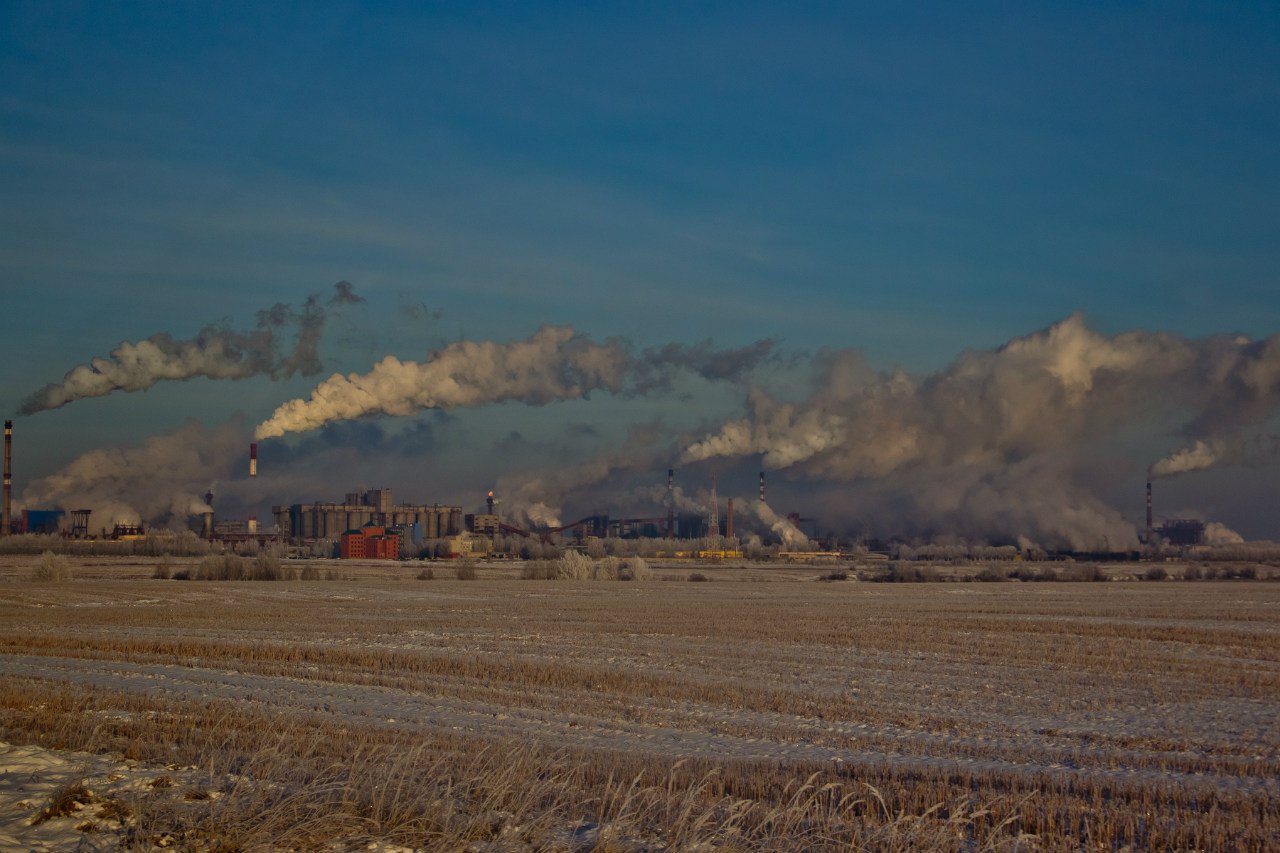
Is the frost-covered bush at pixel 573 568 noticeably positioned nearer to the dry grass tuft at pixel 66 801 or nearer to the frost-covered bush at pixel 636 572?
the frost-covered bush at pixel 636 572

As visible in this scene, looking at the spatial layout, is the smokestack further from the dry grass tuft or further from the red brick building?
the dry grass tuft

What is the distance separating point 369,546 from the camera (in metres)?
172

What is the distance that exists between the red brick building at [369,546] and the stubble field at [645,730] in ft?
407

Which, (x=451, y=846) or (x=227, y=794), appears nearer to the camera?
(x=451, y=846)

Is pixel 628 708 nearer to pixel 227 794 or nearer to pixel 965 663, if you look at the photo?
pixel 227 794

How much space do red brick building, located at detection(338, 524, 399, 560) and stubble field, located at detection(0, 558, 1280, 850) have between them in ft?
407

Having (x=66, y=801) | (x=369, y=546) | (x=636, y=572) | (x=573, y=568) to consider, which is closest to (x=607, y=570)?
(x=636, y=572)

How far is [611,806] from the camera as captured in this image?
507 inches

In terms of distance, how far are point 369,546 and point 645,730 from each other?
156702 millimetres

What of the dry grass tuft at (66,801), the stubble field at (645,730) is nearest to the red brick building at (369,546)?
the stubble field at (645,730)

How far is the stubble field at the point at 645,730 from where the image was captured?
40.2 ft

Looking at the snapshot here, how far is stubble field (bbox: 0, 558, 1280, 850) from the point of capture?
12250 mm

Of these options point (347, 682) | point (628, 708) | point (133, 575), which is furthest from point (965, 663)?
point (133, 575)

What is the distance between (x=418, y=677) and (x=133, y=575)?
264 feet
